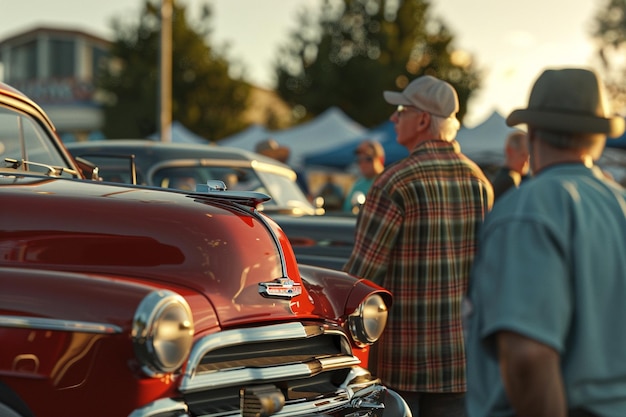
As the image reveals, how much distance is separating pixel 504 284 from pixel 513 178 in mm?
4735

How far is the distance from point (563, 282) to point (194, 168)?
198 inches

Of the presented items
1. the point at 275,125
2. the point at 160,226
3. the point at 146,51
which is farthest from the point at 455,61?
the point at 160,226

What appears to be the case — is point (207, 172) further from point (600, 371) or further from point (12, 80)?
point (12, 80)

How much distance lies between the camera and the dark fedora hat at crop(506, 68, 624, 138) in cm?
218

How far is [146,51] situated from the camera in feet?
110

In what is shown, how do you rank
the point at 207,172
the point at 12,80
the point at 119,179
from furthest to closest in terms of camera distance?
the point at 12,80
the point at 207,172
the point at 119,179

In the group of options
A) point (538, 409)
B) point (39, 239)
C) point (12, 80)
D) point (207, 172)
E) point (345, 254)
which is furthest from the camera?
point (12, 80)

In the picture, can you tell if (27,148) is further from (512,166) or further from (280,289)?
(512,166)

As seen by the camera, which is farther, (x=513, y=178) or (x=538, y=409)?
(x=513, y=178)

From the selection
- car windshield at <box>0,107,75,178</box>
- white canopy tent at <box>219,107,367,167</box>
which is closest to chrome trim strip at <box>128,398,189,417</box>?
car windshield at <box>0,107,75,178</box>

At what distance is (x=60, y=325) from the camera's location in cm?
296

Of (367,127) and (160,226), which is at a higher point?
(367,127)

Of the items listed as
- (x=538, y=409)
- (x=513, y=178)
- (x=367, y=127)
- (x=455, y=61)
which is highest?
(x=455, y=61)

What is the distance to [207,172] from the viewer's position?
6.94 metres
